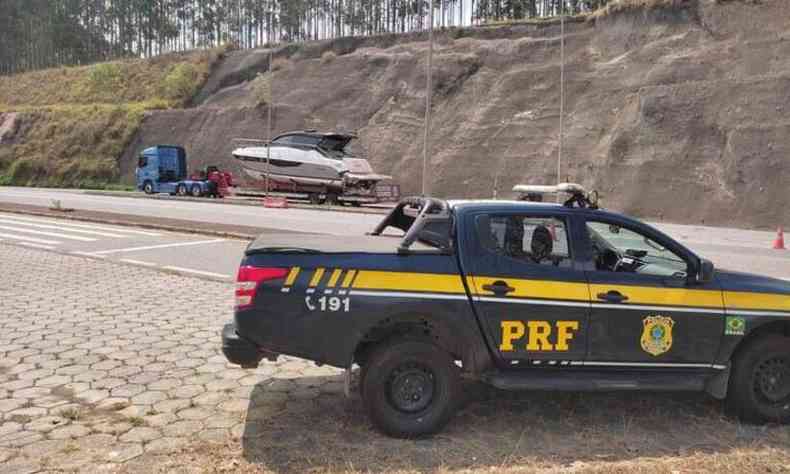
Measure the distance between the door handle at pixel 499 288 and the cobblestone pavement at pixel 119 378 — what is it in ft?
5.71

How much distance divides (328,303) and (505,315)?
1238 mm

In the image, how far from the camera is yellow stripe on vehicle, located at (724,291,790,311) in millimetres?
4738

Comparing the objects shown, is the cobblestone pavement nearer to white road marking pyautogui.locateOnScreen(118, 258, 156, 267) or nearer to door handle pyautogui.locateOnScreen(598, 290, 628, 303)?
white road marking pyautogui.locateOnScreen(118, 258, 156, 267)

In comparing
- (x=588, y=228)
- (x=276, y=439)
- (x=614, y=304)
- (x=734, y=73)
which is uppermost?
(x=734, y=73)

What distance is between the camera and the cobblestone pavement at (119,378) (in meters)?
4.30

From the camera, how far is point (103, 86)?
67625 mm

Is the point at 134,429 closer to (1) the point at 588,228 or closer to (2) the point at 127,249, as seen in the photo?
(1) the point at 588,228

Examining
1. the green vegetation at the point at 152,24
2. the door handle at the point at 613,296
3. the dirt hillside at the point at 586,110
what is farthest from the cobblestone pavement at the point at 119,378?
the green vegetation at the point at 152,24

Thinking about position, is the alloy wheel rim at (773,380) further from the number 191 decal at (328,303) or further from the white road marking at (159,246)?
the white road marking at (159,246)

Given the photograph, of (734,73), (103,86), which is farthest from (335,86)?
(103,86)

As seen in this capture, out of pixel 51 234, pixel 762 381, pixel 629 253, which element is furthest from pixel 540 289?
pixel 51 234

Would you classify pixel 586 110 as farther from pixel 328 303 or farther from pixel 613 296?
pixel 328 303

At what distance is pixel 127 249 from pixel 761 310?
12253 mm

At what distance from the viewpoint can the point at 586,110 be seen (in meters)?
35.5
